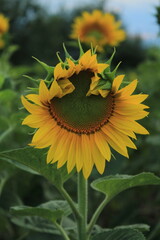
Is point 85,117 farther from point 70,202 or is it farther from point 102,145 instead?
point 70,202

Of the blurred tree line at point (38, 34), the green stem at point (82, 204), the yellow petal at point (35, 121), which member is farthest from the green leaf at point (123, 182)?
the blurred tree line at point (38, 34)

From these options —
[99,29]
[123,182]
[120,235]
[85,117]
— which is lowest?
[120,235]

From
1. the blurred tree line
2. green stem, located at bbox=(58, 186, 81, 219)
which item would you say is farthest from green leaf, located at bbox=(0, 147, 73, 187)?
the blurred tree line

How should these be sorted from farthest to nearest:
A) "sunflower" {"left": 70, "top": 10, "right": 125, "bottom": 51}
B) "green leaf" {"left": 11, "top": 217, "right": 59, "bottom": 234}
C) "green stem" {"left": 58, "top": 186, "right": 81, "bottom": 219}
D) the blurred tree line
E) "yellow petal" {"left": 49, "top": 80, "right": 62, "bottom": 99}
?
the blurred tree line → "sunflower" {"left": 70, "top": 10, "right": 125, "bottom": 51} → "green leaf" {"left": 11, "top": 217, "right": 59, "bottom": 234} → "green stem" {"left": 58, "top": 186, "right": 81, "bottom": 219} → "yellow petal" {"left": 49, "top": 80, "right": 62, "bottom": 99}

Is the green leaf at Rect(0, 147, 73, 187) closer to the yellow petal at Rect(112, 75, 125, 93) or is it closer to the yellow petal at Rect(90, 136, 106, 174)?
the yellow petal at Rect(90, 136, 106, 174)

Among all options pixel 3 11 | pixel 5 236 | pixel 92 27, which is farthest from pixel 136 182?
pixel 3 11

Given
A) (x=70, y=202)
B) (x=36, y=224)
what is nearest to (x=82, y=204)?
(x=70, y=202)
